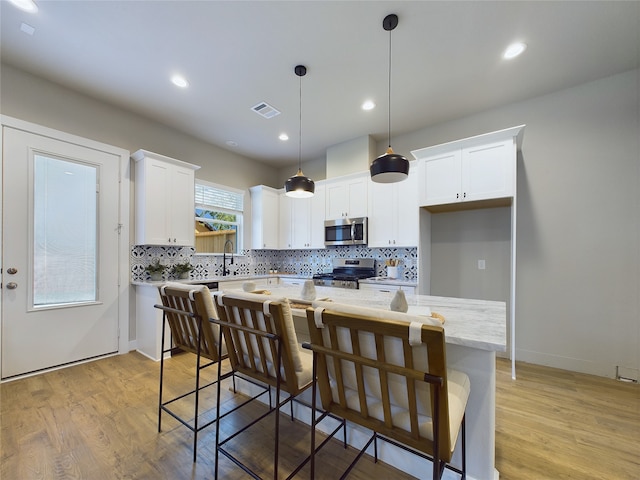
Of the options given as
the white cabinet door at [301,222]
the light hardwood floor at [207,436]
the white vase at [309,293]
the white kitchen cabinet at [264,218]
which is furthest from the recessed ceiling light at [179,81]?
the light hardwood floor at [207,436]

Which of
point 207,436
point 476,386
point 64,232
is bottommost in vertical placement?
→ point 207,436

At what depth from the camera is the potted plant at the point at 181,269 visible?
376 centimetres

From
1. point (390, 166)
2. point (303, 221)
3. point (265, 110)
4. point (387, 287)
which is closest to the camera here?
point (390, 166)

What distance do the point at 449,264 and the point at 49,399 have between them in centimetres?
443

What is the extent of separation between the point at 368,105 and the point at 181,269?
338 cm

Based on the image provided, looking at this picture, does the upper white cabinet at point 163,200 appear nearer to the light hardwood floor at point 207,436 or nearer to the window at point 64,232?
the window at point 64,232

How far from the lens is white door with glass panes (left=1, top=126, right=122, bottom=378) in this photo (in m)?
2.62

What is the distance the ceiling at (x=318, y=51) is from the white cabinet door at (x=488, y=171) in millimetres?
710

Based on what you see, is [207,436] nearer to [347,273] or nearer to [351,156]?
[347,273]

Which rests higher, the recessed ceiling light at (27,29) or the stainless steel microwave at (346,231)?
the recessed ceiling light at (27,29)

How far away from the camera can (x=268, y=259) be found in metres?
5.45

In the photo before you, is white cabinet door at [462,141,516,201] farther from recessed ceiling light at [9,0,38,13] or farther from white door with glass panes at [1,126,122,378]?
white door with glass panes at [1,126,122,378]

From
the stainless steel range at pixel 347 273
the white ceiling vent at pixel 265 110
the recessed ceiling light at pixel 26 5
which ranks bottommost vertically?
the stainless steel range at pixel 347 273

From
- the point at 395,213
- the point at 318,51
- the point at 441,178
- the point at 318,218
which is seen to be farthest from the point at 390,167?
the point at 318,218
